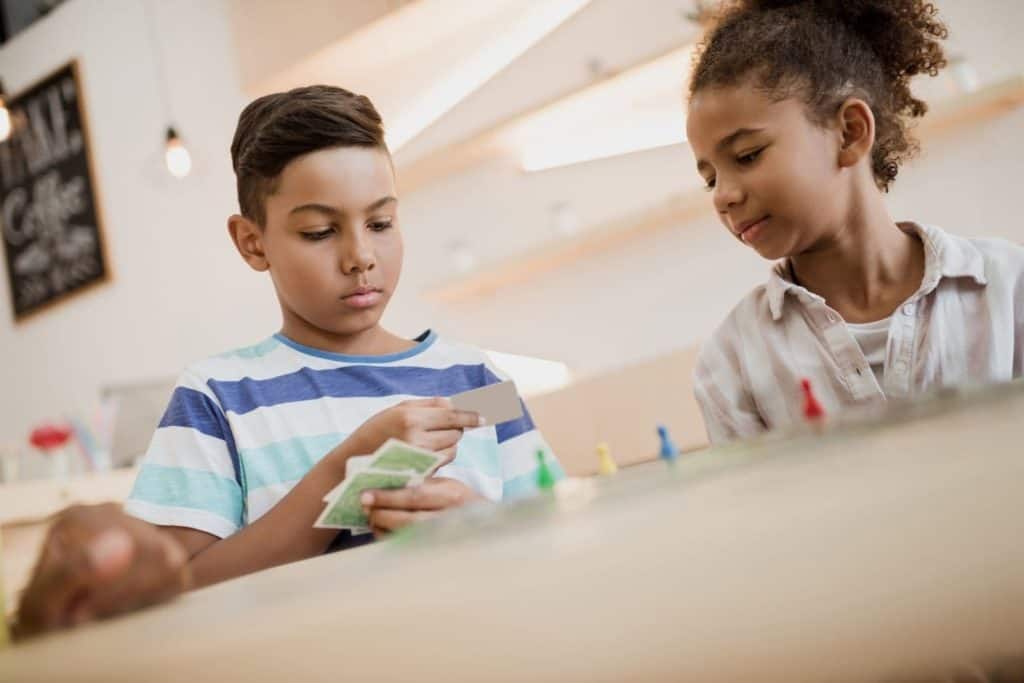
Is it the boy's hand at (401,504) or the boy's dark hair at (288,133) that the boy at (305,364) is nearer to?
the boy's dark hair at (288,133)

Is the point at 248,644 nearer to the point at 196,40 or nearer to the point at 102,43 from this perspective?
the point at 196,40

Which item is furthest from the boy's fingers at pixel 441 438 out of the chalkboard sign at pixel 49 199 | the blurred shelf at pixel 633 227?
the chalkboard sign at pixel 49 199

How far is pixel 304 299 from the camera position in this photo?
1.07 meters

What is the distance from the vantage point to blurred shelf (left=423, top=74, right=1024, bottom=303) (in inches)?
83.2

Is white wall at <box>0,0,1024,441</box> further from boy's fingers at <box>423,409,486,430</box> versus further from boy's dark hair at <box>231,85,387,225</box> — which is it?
boy's fingers at <box>423,409,486,430</box>

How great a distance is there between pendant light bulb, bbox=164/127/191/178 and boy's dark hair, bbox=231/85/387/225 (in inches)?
91.2

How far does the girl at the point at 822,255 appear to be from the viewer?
1.05 m

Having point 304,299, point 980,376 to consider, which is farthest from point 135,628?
point 980,376

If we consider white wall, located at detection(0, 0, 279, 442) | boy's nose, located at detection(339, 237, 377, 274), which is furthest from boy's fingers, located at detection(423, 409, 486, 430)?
white wall, located at detection(0, 0, 279, 442)

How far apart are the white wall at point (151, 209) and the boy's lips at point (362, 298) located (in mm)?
2422

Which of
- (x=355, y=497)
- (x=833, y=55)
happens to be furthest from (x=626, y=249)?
(x=355, y=497)

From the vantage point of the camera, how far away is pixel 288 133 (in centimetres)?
107

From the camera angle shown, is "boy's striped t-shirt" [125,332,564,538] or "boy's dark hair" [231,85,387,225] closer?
"boy's striped t-shirt" [125,332,564,538]

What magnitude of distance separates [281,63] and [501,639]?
10.6ft
